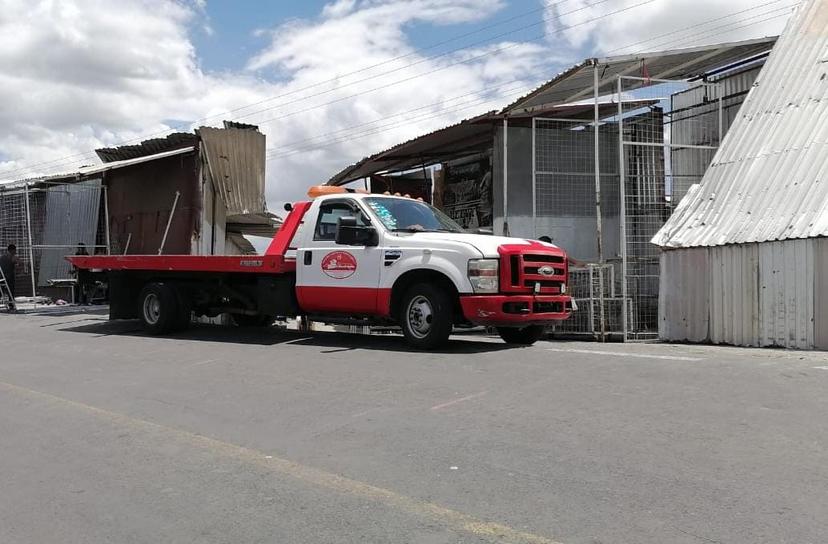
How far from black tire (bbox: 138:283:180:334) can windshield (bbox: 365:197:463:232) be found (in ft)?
13.4

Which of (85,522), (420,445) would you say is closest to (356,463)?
(420,445)

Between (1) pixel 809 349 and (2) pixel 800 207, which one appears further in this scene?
(2) pixel 800 207

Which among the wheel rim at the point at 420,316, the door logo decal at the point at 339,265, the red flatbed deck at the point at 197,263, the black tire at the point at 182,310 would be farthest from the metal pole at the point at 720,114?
the black tire at the point at 182,310

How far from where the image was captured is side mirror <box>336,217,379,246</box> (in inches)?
363

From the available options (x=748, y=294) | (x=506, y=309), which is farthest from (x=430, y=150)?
(x=506, y=309)

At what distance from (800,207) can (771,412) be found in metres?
5.61

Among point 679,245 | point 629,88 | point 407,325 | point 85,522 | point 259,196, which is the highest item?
point 629,88

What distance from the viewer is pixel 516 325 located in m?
8.54

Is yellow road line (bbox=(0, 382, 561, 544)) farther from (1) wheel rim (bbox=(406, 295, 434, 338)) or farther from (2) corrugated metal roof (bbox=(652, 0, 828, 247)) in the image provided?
(2) corrugated metal roof (bbox=(652, 0, 828, 247))

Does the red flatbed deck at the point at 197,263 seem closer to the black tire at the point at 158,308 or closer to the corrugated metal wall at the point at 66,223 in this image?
the black tire at the point at 158,308

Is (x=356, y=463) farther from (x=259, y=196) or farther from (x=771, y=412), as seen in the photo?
(x=259, y=196)

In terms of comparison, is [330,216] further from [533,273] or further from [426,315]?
[533,273]

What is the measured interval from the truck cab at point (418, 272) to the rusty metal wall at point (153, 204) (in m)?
9.16

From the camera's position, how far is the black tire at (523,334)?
951cm
